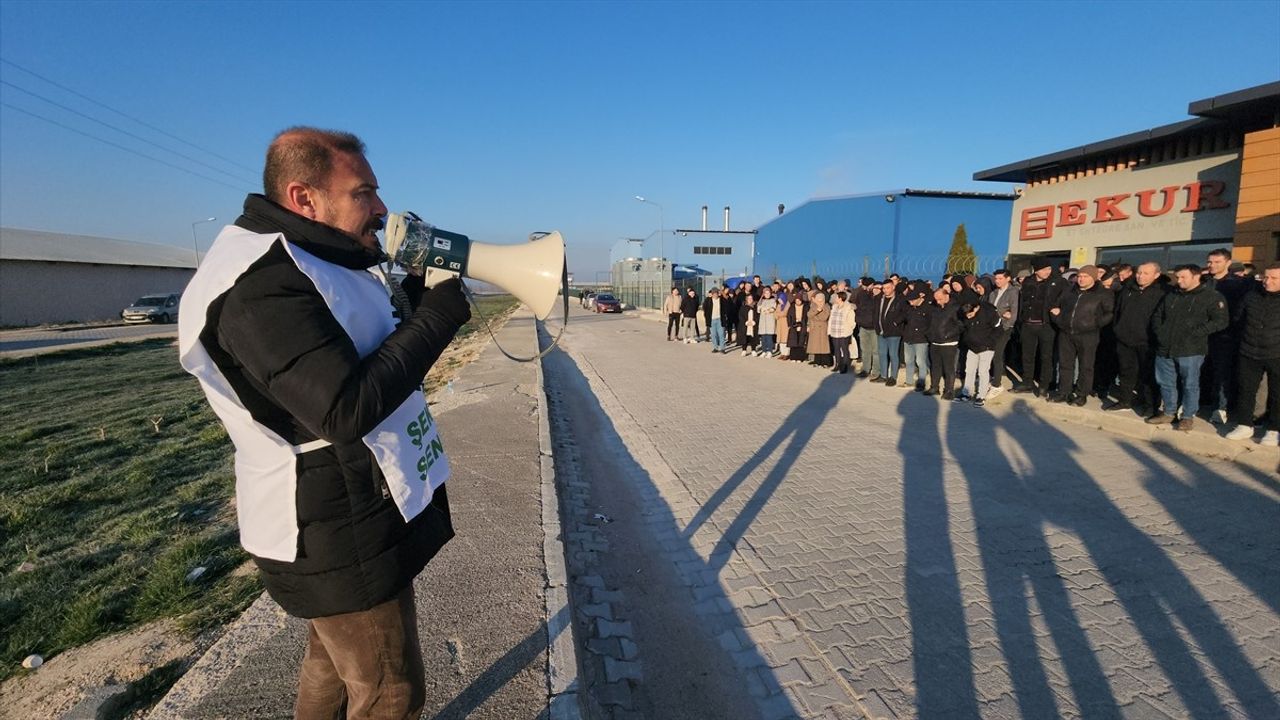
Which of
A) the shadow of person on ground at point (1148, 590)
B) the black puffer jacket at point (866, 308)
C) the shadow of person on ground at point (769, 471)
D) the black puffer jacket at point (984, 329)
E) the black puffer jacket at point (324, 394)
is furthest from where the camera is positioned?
the black puffer jacket at point (866, 308)

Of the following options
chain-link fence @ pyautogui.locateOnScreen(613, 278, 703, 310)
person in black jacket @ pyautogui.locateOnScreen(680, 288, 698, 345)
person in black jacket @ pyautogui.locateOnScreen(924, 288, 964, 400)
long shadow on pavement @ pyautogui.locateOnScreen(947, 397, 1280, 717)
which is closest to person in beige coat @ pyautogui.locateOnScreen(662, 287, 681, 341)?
person in black jacket @ pyautogui.locateOnScreen(680, 288, 698, 345)

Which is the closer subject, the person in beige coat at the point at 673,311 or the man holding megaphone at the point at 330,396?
the man holding megaphone at the point at 330,396

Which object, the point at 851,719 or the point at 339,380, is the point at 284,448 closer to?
the point at 339,380

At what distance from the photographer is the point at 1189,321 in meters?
6.71

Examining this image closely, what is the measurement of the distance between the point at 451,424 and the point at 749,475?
3.63 metres

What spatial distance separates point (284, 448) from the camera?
147 centimetres

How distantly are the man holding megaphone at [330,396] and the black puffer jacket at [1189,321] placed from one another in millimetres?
8317

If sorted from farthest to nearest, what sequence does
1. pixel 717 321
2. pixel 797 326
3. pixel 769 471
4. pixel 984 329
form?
1. pixel 717 321
2. pixel 797 326
3. pixel 984 329
4. pixel 769 471

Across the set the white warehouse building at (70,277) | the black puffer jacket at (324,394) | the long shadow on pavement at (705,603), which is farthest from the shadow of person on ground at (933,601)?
the white warehouse building at (70,277)

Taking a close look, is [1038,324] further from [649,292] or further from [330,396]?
[649,292]

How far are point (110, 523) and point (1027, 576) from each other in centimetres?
699

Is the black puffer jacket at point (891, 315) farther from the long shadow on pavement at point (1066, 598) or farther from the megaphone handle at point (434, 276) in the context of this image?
the megaphone handle at point (434, 276)

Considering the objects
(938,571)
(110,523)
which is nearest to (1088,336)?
(938,571)

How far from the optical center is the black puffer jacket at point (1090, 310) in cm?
790
